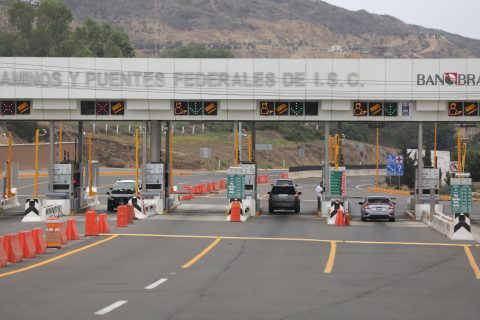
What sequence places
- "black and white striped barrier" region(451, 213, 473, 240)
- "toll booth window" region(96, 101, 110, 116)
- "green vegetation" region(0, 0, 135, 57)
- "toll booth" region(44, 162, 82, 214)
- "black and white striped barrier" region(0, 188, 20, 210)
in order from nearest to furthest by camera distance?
"black and white striped barrier" region(451, 213, 473, 240) → "toll booth window" region(96, 101, 110, 116) → "toll booth" region(44, 162, 82, 214) → "black and white striped barrier" region(0, 188, 20, 210) → "green vegetation" region(0, 0, 135, 57)

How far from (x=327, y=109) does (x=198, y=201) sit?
18.5m

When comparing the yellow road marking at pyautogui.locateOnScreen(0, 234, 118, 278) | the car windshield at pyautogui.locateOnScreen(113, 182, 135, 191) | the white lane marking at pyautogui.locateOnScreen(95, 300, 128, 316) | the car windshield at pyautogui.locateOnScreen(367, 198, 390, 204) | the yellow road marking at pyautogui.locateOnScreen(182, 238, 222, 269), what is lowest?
the yellow road marking at pyautogui.locateOnScreen(182, 238, 222, 269)

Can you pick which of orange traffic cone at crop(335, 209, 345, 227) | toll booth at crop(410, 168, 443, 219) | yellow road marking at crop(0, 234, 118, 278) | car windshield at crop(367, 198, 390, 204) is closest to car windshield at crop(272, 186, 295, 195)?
car windshield at crop(367, 198, 390, 204)

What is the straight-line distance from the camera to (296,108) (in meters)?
46.5

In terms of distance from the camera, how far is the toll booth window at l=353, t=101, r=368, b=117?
4606 centimetres

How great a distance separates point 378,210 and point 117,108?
13510 millimetres

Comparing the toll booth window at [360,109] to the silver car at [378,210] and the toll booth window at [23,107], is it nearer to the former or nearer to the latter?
the silver car at [378,210]

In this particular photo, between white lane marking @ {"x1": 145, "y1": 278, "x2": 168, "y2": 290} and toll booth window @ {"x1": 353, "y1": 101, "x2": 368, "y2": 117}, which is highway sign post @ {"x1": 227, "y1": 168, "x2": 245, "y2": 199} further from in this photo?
white lane marking @ {"x1": 145, "y1": 278, "x2": 168, "y2": 290}

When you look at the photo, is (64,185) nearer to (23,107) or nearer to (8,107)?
(23,107)

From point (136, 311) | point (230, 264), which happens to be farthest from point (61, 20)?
point (136, 311)

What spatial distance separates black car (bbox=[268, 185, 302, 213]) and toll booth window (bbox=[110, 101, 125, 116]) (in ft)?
31.2

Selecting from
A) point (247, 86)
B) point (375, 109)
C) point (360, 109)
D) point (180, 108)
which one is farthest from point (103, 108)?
point (375, 109)

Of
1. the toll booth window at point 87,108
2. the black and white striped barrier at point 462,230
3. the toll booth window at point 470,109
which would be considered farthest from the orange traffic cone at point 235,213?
the toll booth window at point 470,109

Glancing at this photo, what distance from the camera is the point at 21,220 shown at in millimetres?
41969
